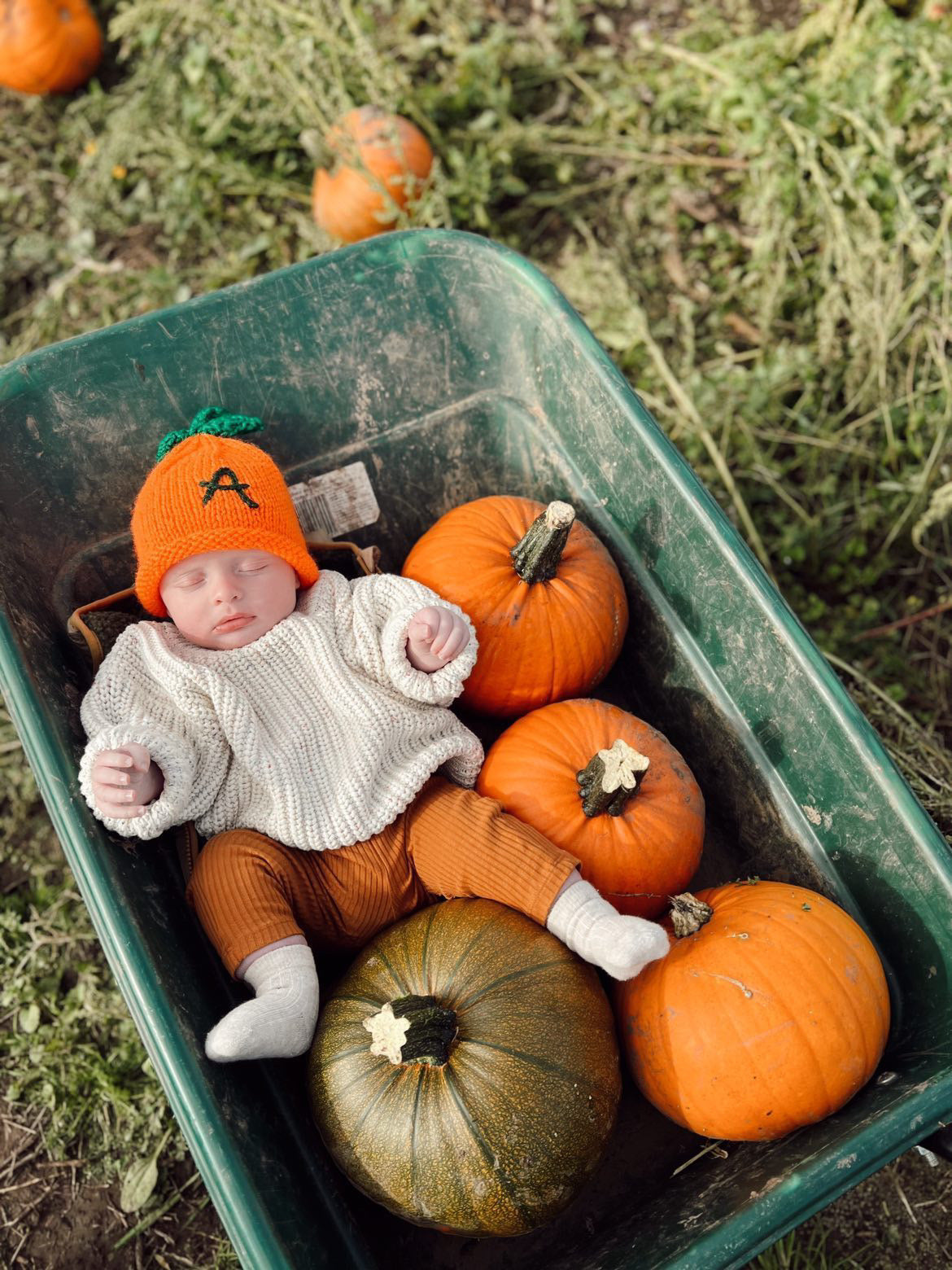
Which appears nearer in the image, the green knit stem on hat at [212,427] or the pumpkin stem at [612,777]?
the pumpkin stem at [612,777]

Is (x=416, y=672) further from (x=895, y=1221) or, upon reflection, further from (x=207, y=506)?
(x=895, y=1221)

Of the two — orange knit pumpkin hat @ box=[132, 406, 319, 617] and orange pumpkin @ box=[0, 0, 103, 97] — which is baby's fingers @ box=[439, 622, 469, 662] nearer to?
orange knit pumpkin hat @ box=[132, 406, 319, 617]

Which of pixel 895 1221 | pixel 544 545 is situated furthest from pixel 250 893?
pixel 895 1221

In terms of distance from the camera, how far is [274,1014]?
1.76 metres

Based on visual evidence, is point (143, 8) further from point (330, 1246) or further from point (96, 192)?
point (330, 1246)

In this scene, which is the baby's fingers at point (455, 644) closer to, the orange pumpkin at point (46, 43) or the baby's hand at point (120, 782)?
the baby's hand at point (120, 782)

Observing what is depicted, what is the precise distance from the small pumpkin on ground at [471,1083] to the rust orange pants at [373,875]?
0.13 m

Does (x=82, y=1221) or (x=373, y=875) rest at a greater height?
(x=373, y=875)

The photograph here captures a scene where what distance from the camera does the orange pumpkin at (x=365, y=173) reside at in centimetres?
346

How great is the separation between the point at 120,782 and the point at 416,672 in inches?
24.7

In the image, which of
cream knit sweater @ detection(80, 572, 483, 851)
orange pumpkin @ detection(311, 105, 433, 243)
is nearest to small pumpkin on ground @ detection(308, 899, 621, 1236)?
cream knit sweater @ detection(80, 572, 483, 851)

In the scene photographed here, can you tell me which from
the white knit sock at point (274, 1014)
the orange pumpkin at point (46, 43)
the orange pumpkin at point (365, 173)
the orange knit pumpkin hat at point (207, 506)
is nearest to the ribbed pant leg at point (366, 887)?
the white knit sock at point (274, 1014)

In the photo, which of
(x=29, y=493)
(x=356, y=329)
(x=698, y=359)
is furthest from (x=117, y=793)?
(x=698, y=359)

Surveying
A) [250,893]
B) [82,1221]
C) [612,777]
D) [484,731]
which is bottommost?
[82,1221]
